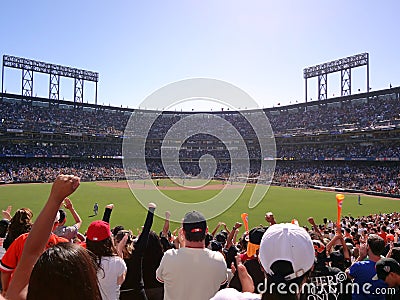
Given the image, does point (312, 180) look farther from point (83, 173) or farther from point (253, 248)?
point (253, 248)

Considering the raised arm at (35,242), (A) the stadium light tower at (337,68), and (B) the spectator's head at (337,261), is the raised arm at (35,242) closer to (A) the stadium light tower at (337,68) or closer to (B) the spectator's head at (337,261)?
(B) the spectator's head at (337,261)

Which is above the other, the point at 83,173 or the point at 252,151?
the point at 252,151

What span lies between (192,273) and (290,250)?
1935mm

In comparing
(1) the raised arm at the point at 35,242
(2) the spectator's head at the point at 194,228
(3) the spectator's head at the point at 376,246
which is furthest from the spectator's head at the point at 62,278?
(3) the spectator's head at the point at 376,246

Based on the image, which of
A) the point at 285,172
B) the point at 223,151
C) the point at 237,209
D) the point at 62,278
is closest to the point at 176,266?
the point at 62,278

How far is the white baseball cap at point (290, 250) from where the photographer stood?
251 centimetres

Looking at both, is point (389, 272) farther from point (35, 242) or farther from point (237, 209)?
point (237, 209)

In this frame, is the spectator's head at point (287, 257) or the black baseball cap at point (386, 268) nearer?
the spectator's head at point (287, 257)

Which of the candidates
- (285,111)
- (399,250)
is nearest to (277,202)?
(399,250)

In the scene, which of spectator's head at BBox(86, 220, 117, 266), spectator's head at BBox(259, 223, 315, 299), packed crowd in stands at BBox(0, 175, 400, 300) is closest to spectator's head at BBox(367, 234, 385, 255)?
packed crowd in stands at BBox(0, 175, 400, 300)

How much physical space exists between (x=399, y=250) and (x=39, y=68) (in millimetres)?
80329

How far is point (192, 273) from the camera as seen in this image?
4148mm

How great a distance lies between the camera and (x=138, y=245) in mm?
4824

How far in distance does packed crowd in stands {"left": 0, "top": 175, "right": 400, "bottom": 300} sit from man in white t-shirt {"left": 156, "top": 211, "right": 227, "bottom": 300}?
1 cm
